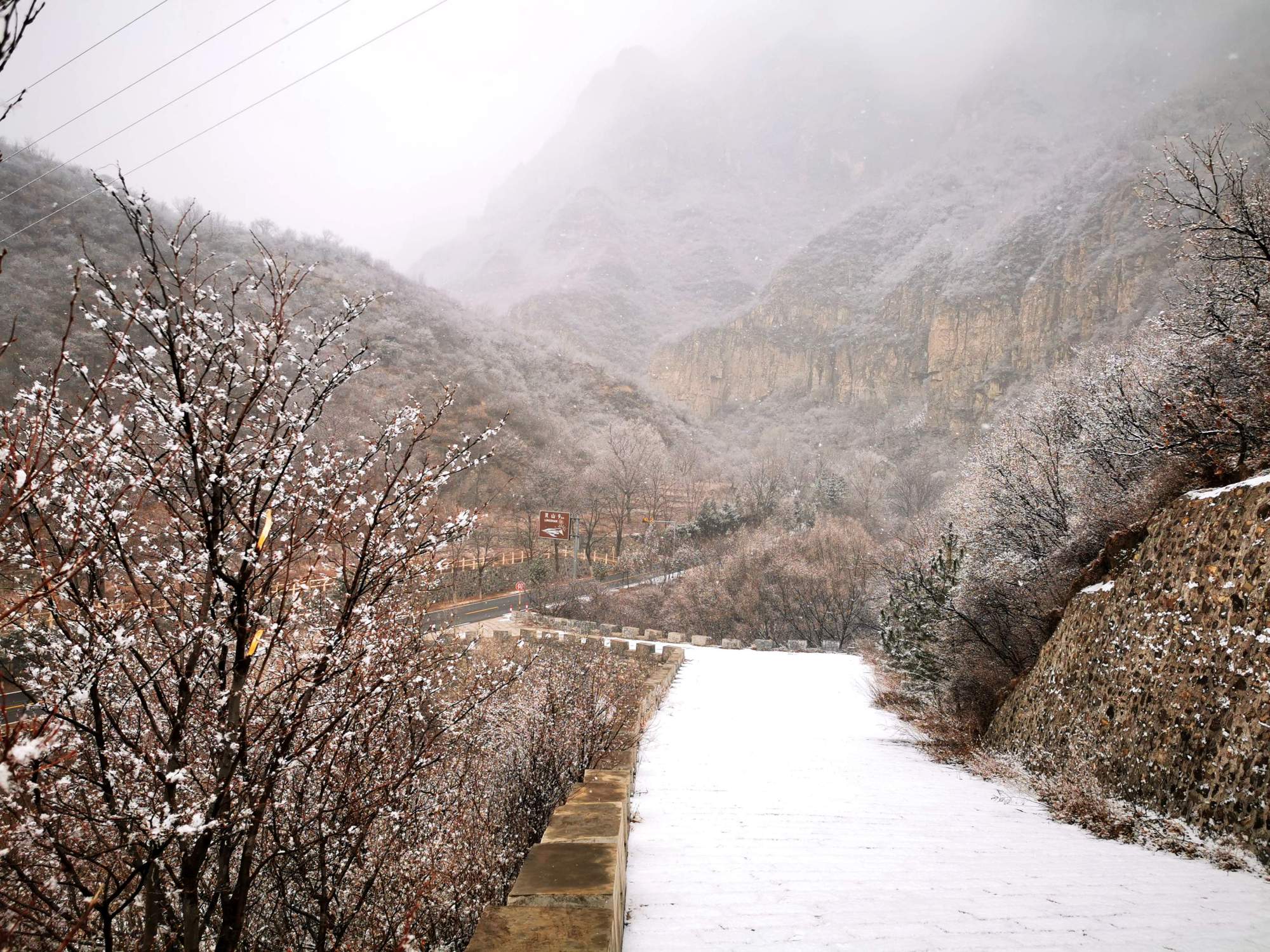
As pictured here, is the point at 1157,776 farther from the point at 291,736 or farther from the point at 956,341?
the point at 956,341

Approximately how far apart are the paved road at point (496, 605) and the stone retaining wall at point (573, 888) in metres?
17.6

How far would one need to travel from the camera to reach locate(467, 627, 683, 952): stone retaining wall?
2.13 metres

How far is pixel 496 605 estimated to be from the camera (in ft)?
89.3

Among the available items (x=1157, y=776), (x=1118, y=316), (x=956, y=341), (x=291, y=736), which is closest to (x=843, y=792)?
(x=1157, y=776)

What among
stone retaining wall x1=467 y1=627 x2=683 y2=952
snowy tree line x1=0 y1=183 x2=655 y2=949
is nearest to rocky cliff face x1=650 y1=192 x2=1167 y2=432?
stone retaining wall x1=467 y1=627 x2=683 y2=952

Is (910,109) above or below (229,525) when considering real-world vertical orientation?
above

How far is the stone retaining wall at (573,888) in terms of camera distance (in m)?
2.13

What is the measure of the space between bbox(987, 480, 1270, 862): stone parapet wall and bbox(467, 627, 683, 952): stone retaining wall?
3978 millimetres

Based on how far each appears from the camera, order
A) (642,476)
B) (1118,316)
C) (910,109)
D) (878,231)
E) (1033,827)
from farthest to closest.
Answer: (910,109) → (878,231) → (1118,316) → (642,476) → (1033,827)

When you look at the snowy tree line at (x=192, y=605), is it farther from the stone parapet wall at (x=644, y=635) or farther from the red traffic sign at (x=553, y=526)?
the red traffic sign at (x=553, y=526)

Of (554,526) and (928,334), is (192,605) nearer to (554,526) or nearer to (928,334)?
(554,526)

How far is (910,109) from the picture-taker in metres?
172

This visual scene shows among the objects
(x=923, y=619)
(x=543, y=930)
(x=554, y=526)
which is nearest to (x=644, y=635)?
(x=923, y=619)

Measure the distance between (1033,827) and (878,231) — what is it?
128m
